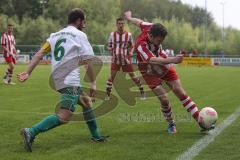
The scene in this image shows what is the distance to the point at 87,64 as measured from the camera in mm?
7230

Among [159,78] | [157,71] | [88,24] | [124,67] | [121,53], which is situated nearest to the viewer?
[157,71]

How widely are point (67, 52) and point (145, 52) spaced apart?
1.59 metres

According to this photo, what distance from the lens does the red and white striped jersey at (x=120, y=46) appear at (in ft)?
47.4

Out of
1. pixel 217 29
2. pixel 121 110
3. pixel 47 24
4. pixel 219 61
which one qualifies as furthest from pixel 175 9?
pixel 121 110

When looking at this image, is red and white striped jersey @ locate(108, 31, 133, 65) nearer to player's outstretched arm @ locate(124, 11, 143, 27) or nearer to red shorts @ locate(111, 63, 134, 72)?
red shorts @ locate(111, 63, 134, 72)

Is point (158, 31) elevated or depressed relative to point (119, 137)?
elevated

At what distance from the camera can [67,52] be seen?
7070mm

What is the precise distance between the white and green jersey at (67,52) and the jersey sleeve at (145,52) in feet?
4.30

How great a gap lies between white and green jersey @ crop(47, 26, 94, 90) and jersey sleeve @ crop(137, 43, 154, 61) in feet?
4.30

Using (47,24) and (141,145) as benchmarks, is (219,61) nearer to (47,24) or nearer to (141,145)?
(47,24)

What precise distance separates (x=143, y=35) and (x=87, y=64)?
1749 millimetres

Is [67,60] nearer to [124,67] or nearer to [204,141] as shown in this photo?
[204,141]

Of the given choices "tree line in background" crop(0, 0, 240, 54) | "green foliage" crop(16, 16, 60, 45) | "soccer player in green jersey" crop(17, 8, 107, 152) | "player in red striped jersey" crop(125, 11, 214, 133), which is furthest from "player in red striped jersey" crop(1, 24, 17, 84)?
"green foliage" crop(16, 16, 60, 45)

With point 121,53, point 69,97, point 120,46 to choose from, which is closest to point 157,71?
point 69,97
